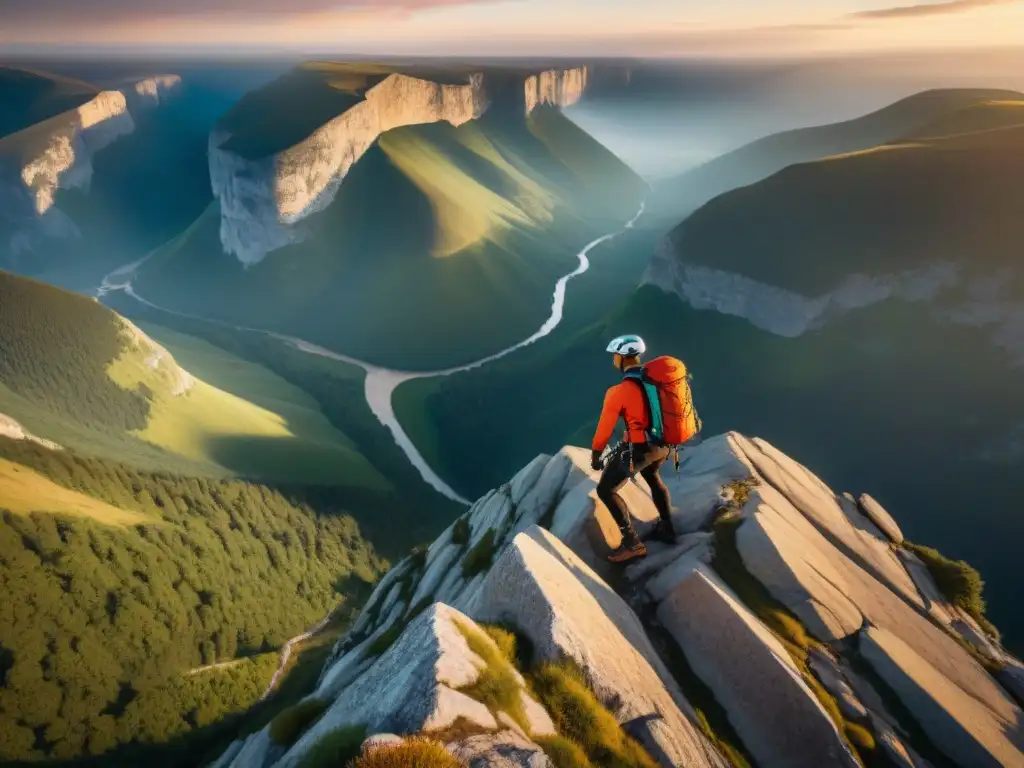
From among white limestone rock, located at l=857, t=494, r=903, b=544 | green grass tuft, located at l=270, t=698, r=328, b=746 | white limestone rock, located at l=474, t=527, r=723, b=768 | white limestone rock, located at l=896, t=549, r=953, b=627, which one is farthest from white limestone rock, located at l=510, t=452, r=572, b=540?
white limestone rock, located at l=857, t=494, r=903, b=544

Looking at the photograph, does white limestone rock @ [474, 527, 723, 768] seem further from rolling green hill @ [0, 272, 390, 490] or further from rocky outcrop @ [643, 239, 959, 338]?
rocky outcrop @ [643, 239, 959, 338]

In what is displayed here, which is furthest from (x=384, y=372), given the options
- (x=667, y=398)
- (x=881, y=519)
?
(x=667, y=398)

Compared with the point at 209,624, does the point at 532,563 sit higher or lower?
higher

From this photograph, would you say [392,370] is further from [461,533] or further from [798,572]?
[798,572]

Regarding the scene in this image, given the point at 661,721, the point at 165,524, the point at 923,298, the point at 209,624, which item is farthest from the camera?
the point at 923,298

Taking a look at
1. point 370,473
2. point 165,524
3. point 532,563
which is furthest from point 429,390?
point 532,563

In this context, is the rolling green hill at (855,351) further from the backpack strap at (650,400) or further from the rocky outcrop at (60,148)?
the rocky outcrop at (60,148)

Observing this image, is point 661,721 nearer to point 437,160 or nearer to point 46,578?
point 46,578
